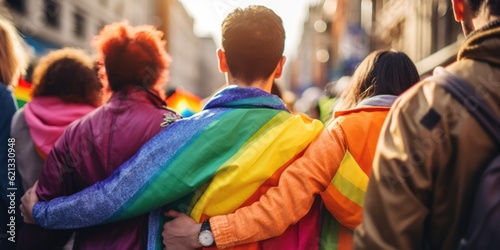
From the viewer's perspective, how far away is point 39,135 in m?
2.93

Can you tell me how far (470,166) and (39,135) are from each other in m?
2.50

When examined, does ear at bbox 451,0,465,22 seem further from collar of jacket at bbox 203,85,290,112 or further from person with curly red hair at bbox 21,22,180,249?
person with curly red hair at bbox 21,22,180,249

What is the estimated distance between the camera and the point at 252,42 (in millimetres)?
2229

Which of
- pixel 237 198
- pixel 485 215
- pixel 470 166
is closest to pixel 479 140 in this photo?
pixel 470 166

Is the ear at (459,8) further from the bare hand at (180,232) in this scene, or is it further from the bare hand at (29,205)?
the bare hand at (29,205)

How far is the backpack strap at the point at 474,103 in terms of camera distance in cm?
136

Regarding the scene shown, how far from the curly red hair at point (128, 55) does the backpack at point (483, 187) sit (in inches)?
66.1

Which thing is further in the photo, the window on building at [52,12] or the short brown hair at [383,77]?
the window on building at [52,12]

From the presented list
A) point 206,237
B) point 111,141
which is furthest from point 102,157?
point 206,237

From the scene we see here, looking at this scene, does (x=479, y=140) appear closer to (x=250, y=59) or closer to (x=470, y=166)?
(x=470, y=166)

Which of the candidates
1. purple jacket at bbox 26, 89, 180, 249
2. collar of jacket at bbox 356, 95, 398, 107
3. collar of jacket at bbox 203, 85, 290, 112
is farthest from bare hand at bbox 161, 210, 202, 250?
collar of jacket at bbox 356, 95, 398, 107

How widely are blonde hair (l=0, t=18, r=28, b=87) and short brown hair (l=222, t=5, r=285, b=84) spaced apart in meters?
1.72

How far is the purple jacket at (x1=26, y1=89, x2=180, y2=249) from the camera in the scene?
91.5 inches

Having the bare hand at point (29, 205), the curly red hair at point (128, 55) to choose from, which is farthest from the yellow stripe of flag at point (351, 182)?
the bare hand at point (29, 205)
